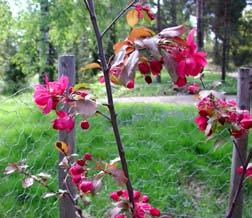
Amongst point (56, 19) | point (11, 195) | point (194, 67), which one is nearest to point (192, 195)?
point (11, 195)

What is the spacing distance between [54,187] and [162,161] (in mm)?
875

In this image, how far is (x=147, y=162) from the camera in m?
3.18

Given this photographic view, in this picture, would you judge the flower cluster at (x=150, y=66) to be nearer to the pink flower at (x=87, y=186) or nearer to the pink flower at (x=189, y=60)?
the pink flower at (x=189, y=60)

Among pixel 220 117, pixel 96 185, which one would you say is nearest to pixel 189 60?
pixel 220 117

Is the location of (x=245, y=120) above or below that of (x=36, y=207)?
above

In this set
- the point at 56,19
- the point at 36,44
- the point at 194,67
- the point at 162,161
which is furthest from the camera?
the point at 36,44

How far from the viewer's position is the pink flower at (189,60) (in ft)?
2.97

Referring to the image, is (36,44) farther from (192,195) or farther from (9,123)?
(192,195)

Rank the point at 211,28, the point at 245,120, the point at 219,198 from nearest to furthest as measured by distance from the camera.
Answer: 1. the point at 245,120
2. the point at 219,198
3. the point at 211,28

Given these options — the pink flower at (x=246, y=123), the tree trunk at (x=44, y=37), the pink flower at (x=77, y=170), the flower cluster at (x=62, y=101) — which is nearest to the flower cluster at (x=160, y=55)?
the flower cluster at (x=62, y=101)

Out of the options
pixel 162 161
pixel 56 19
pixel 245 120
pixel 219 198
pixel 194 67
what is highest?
pixel 56 19

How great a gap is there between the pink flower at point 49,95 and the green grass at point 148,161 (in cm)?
158

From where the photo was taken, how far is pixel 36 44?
10016 millimetres

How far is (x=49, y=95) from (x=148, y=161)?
2.28 meters
